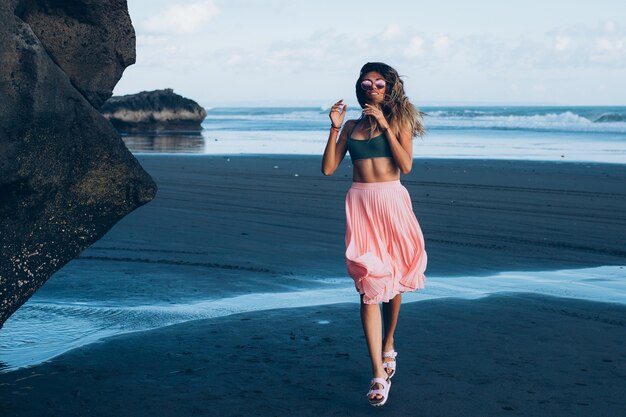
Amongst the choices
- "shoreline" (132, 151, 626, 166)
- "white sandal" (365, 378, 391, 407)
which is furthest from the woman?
"shoreline" (132, 151, 626, 166)

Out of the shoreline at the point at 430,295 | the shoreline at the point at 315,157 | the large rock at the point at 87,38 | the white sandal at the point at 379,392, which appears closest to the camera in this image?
the white sandal at the point at 379,392

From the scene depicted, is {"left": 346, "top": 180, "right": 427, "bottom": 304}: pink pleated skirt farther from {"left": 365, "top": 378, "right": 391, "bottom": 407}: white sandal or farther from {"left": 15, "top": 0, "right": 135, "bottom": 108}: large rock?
{"left": 15, "top": 0, "right": 135, "bottom": 108}: large rock

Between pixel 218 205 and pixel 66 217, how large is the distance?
8727mm

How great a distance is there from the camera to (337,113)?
215 inches

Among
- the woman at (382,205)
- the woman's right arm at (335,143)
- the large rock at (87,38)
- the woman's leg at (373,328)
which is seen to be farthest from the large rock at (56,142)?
the woman's leg at (373,328)

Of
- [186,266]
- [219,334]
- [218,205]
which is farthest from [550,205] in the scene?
[219,334]

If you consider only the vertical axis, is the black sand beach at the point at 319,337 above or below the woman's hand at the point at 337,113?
below

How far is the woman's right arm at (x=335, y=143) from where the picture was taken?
5.41m

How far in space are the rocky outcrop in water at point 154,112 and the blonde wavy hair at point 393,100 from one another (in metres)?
41.9

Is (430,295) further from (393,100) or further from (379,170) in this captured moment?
(393,100)

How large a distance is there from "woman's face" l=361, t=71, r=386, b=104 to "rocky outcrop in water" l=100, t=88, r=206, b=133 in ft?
138

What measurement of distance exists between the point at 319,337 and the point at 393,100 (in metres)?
1.91

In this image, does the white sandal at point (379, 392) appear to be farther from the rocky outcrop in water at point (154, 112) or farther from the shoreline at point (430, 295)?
the rocky outcrop in water at point (154, 112)

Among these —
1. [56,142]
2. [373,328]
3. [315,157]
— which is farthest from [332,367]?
[315,157]
